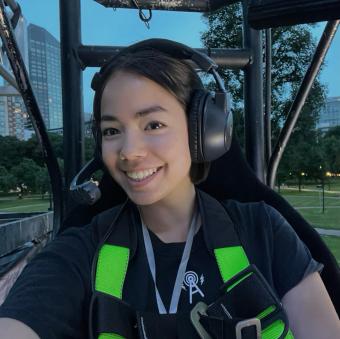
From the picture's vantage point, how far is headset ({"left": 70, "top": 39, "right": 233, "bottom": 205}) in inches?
40.5

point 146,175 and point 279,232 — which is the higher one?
point 146,175

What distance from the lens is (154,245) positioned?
1050mm

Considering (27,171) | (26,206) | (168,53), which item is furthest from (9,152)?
(26,206)

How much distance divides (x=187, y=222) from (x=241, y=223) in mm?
Result: 132

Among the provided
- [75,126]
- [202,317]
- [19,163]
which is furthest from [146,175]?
[19,163]

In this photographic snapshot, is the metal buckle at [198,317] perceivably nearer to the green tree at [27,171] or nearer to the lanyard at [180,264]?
the lanyard at [180,264]

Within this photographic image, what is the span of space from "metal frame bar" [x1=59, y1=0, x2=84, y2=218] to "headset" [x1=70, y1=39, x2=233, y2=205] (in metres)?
0.43

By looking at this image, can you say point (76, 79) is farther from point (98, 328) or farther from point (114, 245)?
point (98, 328)

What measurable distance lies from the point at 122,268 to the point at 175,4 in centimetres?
115

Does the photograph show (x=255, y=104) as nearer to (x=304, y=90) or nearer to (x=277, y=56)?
(x=304, y=90)

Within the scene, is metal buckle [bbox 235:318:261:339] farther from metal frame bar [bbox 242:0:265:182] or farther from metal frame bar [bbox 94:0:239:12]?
metal frame bar [bbox 94:0:239:12]

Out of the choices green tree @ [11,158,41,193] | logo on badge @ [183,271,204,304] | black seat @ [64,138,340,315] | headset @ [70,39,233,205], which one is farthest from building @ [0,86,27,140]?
logo on badge @ [183,271,204,304]

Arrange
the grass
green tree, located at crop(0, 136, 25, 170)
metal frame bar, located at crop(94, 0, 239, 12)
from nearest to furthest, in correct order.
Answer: metal frame bar, located at crop(94, 0, 239, 12) < the grass < green tree, located at crop(0, 136, 25, 170)

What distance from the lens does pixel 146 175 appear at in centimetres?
99
